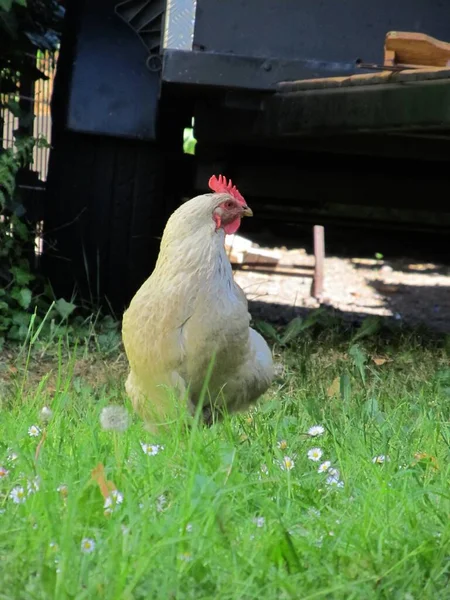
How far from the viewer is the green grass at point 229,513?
1.71 meters

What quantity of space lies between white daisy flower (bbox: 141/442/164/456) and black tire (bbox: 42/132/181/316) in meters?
2.30

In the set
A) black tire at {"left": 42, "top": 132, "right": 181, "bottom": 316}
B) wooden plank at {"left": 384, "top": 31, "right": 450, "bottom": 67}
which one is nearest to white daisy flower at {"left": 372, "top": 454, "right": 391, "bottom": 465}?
wooden plank at {"left": 384, "top": 31, "right": 450, "bottom": 67}

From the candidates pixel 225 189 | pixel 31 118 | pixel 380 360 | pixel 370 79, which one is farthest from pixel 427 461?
pixel 31 118

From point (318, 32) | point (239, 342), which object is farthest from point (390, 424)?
point (318, 32)

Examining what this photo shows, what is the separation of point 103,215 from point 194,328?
1.86 metres

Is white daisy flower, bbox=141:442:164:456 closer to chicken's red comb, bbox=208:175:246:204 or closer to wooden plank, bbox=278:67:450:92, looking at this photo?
chicken's red comb, bbox=208:175:246:204

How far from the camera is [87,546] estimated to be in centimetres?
177

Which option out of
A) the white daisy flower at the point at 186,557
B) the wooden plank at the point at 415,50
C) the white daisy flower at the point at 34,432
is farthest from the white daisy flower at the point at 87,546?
the wooden plank at the point at 415,50

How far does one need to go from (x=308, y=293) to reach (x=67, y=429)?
4566 millimetres

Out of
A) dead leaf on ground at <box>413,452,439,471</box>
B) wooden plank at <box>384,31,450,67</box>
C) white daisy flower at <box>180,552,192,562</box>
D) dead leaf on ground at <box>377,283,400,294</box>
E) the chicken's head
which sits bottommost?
dead leaf on ground at <box>377,283,400,294</box>

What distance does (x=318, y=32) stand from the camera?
12.7 feet

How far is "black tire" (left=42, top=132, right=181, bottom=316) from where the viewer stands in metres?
4.67

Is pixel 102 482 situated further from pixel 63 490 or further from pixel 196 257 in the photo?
pixel 196 257

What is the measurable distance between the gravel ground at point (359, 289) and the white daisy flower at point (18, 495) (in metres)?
3.66
